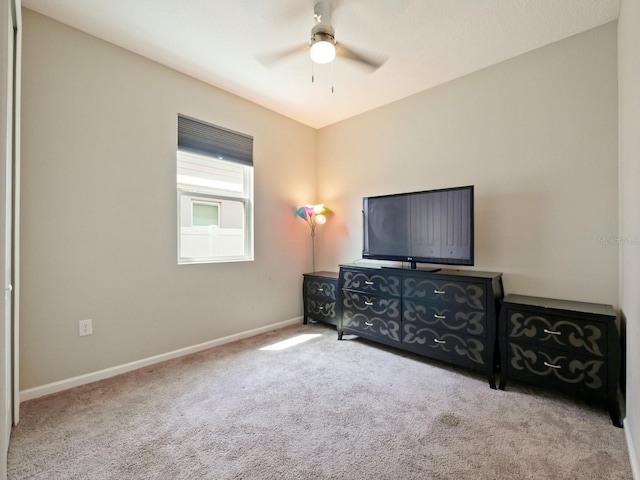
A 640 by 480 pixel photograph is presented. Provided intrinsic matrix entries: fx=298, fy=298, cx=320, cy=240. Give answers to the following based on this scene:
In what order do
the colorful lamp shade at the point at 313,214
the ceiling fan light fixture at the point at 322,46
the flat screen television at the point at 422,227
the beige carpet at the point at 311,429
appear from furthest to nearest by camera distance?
the colorful lamp shade at the point at 313,214 → the flat screen television at the point at 422,227 → the ceiling fan light fixture at the point at 322,46 → the beige carpet at the point at 311,429

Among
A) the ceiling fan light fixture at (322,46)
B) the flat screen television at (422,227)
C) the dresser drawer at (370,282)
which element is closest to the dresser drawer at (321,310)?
the dresser drawer at (370,282)

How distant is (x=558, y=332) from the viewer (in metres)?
1.96

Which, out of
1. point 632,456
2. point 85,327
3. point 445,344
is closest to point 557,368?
point 632,456

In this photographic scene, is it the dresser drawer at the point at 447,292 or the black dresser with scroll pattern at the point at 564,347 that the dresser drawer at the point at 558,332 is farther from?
the dresser drawer at the point at 447,292

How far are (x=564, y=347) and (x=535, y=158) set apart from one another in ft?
4.77

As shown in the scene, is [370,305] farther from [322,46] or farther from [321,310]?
[322,46]

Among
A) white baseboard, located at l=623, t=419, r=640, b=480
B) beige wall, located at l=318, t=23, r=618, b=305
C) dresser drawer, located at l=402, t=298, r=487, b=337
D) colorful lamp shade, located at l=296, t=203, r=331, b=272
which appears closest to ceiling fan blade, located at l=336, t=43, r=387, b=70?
beige wall, located at l=318, t=23, r=618, b=305

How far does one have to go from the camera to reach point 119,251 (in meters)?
2.41

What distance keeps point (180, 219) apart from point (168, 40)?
1471mm

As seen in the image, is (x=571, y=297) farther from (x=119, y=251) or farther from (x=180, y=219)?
(x=119, y=251)

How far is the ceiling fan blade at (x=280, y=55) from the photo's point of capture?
2363 mm

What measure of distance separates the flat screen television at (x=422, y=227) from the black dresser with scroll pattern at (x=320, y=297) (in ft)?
2.03

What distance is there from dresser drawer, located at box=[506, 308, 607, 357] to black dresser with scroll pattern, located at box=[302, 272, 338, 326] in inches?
67.3

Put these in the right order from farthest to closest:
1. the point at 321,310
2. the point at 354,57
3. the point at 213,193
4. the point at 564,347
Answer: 1. the point at 321,310
2. the point at 213,193
3. the point at 354,57
4. the point at 564,347
